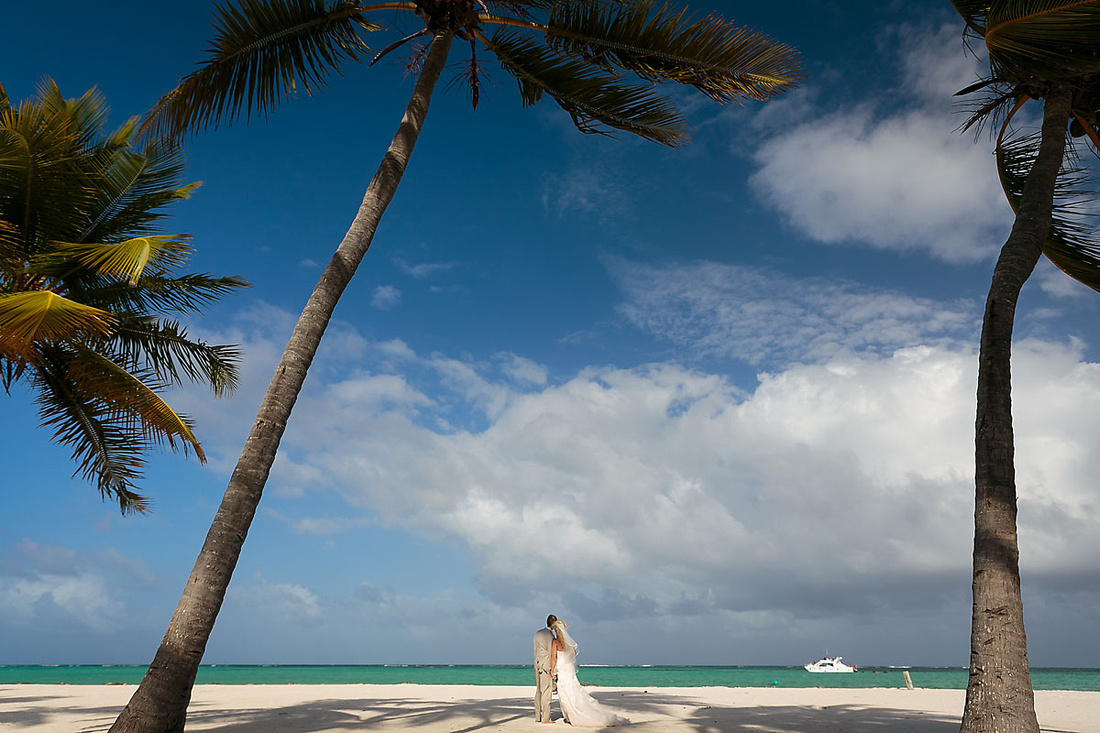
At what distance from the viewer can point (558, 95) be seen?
10.1 meters

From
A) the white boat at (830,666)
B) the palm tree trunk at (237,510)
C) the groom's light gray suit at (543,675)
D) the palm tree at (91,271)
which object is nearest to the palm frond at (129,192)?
the palm tree at (91,271)

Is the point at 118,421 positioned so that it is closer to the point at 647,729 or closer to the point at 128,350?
the point at 128,350

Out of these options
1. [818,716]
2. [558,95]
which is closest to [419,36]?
[558,95]

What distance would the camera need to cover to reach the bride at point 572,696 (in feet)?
34.6

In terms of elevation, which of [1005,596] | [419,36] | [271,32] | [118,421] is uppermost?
[419,36]

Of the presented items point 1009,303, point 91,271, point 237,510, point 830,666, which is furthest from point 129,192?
point 830,666

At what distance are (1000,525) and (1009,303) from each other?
246cm

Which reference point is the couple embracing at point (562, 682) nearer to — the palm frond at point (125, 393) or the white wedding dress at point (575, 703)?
the white wedding dress at point (575, 703)

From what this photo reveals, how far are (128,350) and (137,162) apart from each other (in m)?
3.14

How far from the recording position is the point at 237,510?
650 cm

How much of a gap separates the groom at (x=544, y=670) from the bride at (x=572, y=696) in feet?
0.36

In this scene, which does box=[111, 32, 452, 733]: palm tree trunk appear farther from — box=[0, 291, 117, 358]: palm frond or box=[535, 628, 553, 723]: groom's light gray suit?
box=[535, 628, 553, 723]: groom's light gray suit

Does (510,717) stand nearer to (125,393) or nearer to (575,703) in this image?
(575,703)

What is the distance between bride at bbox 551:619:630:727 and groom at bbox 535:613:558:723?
0.11 meters
